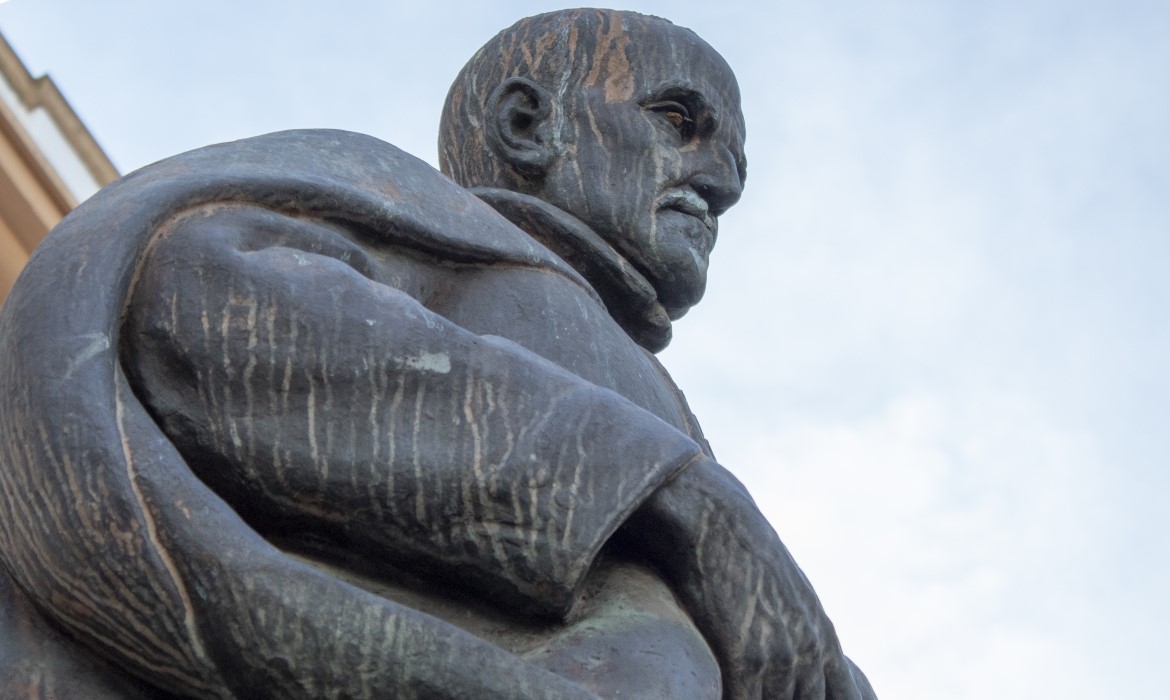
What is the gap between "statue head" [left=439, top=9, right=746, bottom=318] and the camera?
16.2ft

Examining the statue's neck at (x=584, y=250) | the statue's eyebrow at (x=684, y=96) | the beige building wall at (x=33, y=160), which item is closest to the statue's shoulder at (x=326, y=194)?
the statue's neck at (x=584, y=250)

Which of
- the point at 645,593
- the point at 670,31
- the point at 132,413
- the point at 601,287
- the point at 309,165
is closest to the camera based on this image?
the point at 132,413

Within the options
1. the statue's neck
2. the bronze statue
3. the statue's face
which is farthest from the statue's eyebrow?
the bronze statue

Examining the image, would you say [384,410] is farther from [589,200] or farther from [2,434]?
[589,200]

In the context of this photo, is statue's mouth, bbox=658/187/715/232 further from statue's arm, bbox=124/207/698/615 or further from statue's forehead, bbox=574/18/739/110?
statue's arm, bbox=124/207/698/615

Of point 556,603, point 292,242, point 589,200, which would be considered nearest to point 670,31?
point 589,200

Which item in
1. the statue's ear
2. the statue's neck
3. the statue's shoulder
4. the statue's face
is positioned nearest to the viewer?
the statue's shoulder

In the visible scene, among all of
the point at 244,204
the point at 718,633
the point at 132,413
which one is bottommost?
the point at 718,633

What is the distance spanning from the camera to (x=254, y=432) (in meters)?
3.58

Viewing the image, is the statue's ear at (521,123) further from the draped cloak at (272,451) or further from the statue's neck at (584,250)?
the draped cloak at (272,451)

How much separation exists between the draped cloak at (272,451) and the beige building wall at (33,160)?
209 inches

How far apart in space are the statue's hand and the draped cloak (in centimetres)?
8

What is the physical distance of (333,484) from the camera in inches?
141

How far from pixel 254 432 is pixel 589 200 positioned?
1.52 metres
